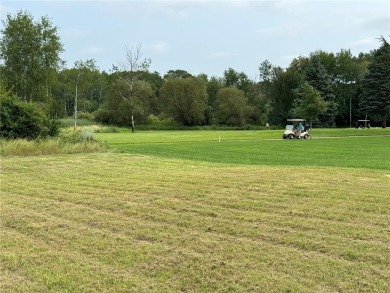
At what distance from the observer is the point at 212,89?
9138cm

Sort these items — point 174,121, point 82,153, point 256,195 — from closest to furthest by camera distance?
point 256,195
point 82,153
point 174,121

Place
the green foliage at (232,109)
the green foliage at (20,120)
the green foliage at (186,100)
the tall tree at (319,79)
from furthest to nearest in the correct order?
the green foliage at (232,109)
the green foliage at (186,100)
the tall tree at (319,79)
the green foliage at (20,120)

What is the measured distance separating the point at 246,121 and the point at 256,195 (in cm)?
7329

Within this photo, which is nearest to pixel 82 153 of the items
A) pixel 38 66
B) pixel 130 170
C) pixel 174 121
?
pixel 130 170

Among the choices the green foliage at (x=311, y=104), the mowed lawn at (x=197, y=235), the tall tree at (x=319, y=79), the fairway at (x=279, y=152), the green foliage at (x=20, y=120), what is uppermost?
the tall tree at (x=319, y=79)

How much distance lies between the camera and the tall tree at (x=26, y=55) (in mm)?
42156

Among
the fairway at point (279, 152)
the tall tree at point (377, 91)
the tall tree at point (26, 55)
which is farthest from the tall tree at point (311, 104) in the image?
the tall tree at point (26, 55)

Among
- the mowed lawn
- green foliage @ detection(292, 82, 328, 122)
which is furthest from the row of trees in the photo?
the mowed lawn

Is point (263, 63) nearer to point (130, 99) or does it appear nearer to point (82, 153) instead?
point (130, 99)

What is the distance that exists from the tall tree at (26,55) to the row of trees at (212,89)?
0.09m

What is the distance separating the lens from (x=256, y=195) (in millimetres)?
7879

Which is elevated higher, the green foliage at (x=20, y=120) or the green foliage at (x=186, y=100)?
the green foliage at (x=186, y=100)

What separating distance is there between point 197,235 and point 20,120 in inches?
640

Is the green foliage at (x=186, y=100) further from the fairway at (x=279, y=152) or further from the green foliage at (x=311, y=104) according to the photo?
the fairway at (x=279, y=152)
